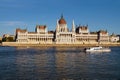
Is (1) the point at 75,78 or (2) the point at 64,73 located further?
(2) the point at 64,73

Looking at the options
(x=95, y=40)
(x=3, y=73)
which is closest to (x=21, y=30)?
(x=95, y=40)

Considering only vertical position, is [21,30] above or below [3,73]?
above

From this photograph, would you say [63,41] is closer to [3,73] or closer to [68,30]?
[68,30]

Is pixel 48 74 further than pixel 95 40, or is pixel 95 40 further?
pixel 95 40

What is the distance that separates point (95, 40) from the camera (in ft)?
635

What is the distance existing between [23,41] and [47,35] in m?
15.3

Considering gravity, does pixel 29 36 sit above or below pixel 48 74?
above

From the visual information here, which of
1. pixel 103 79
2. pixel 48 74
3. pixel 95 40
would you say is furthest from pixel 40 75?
pixel 95 40

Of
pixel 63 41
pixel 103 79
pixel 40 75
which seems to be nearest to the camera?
pixel 103 79

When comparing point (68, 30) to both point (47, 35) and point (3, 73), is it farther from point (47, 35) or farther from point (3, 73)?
point (3, 73)

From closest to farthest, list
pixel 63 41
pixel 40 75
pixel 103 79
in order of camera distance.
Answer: pixel 103 79 → pixel 40 75 → pixel 63 41

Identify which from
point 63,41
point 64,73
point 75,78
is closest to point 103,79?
point 75,78

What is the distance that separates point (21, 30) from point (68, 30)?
29813 millimetres

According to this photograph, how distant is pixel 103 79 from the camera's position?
98.6ft
